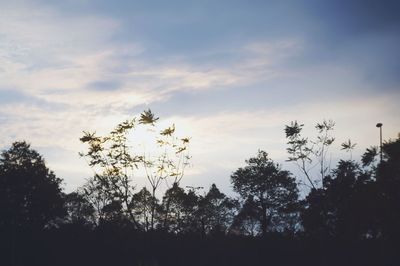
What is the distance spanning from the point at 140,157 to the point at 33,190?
30257 millimetres

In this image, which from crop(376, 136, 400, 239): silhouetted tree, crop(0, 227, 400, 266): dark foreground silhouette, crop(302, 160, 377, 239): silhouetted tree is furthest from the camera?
crop(302, 160, 377, 239): silhouetted tree

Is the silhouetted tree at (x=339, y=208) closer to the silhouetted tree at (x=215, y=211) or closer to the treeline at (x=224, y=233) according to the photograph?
the treeline at (x=224, y=233)

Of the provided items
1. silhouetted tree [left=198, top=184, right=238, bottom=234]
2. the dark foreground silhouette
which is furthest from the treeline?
silhouetted tree [left=198, top=184, right=238, bottom=234]

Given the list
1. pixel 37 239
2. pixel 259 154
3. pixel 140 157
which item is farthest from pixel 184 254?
pixel 259 154

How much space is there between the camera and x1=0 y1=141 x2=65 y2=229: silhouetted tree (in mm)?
49125

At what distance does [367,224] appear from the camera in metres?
33.1

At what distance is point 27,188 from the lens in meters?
50.8

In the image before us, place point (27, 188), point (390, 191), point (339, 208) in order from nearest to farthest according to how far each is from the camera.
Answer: point (390, 191) < point (339, 208) < point (27, 188)

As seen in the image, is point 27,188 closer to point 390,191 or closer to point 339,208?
point 339,208

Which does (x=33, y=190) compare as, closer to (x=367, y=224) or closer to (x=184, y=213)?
(x=184, y=213)

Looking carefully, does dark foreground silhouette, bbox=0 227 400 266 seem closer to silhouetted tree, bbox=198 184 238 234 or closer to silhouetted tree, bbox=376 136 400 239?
silhouetted tree, bbox=376 136 400 239

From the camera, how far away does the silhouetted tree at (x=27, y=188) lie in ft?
161

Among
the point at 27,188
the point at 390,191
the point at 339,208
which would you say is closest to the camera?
the point at 390,191

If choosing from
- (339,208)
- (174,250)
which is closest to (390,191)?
(339,208)
